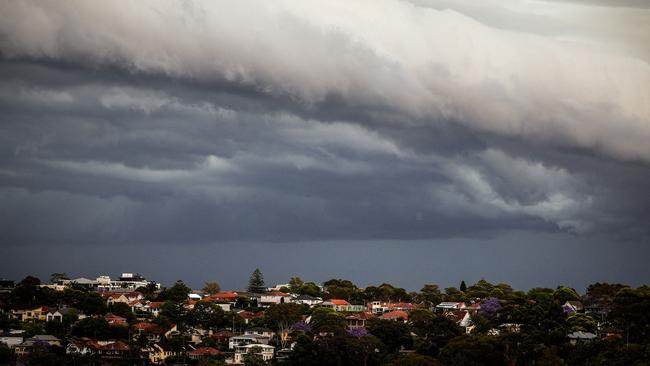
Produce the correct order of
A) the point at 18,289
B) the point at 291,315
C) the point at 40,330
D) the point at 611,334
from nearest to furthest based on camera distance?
1. the point at 611,334
2. the point at 40,330
3. the point at 291,315
4. the point at 18,289

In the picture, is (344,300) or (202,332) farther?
(344,300)

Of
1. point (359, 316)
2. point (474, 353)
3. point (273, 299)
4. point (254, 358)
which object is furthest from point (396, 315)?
point (474, 353)

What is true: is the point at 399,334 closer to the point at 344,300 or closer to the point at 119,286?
the point at 344,300

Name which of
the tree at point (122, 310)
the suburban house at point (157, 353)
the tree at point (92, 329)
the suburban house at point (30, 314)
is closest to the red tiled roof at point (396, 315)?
the suburban house at point (157, 353)

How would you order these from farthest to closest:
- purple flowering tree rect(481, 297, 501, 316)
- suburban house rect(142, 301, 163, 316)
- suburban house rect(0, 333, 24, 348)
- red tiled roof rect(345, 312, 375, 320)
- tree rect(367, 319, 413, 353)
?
suburban house rect(142, 301, 163, 316) → red tiled roof rect(345, 312, 375, 320) → purple flowering tree rect(481, 297, 501, 316) → tree rect(367, 319, 413, 353) → suburban house rect(0, 333, 24, 348)

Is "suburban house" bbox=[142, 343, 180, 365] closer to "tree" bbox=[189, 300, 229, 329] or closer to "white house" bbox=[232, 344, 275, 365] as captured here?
"white house" bbox=[232, 344, 275, 365]

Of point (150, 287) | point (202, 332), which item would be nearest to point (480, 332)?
point (202, 332)

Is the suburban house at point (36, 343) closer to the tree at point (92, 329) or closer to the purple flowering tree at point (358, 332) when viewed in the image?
the tree at point (92, 329)

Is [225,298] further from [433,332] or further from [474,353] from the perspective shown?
[474,353]

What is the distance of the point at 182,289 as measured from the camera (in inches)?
6156

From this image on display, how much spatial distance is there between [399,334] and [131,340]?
29681mm

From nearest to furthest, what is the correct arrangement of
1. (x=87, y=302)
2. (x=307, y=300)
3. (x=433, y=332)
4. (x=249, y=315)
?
(x=433, y=332) → (x=87, y=302) → (x=249, y=315) → (x=307, y=300)

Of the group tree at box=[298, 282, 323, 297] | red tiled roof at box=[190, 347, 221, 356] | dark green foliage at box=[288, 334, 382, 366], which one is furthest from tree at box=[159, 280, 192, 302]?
dark green foliage at box=[288, 334, 382, 366]

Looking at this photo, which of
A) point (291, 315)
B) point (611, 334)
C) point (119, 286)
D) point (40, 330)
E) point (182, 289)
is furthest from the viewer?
point (119, 286)
